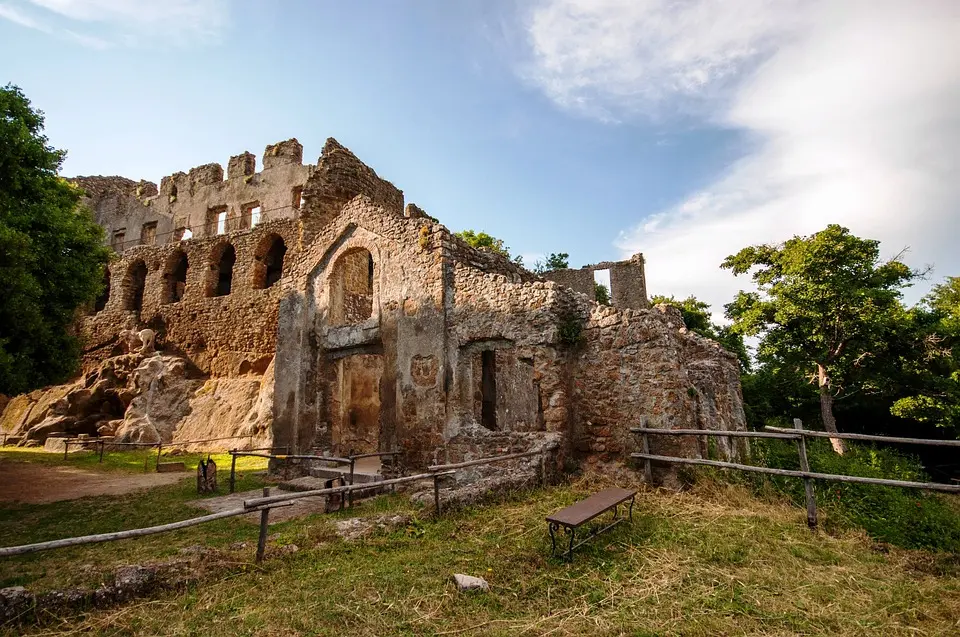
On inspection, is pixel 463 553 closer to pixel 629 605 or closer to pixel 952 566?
pixel 629 605

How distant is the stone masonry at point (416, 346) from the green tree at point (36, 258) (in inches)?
175

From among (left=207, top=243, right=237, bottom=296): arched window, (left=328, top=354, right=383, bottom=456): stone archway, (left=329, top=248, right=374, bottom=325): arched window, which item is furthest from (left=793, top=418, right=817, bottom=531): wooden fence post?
(left=207, top=243, right=237, bottom=296): arched window

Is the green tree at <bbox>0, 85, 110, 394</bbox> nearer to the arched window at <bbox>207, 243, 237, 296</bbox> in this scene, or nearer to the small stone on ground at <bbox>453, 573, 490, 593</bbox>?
the small stone on ground at <bbox>453, 573, 490, 593</bbox>

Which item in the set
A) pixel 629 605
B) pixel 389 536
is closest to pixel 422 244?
pixel 389 536

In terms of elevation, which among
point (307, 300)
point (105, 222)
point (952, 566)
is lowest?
point (952, 566)

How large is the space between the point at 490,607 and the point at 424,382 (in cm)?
673

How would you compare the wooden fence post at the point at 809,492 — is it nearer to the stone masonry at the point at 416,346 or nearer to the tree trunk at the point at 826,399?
the stone masonry at the point at 416,346

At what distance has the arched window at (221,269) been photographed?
75.9 ft

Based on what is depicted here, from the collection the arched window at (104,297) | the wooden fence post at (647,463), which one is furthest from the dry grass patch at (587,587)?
the arched window at (104,297)

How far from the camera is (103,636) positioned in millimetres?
3711

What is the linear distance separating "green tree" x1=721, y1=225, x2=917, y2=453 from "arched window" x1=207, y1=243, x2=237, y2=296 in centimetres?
2301

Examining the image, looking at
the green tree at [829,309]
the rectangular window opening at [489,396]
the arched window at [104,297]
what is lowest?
the rectangular window opening at [489,396]

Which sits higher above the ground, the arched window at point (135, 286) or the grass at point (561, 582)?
the arched window at point (135, 286)

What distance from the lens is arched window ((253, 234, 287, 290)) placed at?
22.1 m
